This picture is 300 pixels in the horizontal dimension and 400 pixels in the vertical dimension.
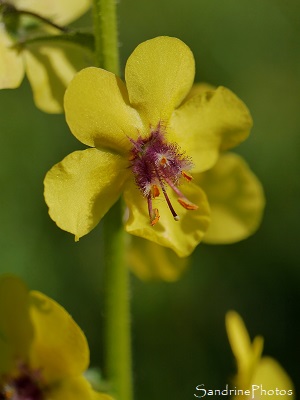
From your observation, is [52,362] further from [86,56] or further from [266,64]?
[266,64]

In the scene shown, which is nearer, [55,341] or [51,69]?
[55,341]

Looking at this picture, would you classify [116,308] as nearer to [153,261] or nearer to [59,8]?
[153,261]

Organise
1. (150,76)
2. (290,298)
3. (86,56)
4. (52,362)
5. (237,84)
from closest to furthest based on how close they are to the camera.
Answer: (150,76)
(52,362)
(86,56)
(290,298)
(237,84)

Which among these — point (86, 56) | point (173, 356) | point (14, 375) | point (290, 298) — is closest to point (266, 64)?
point (290, 298)

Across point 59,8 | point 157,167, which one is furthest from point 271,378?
point 59,8

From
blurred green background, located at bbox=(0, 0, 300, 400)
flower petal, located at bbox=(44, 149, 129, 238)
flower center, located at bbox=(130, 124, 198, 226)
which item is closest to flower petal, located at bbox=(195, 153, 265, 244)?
flower center, located at bbox=(130, 124, 198, 226)

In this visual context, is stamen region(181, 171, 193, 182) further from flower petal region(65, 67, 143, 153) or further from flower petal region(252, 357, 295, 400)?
flower petal region(252, 357, 295, 400)
